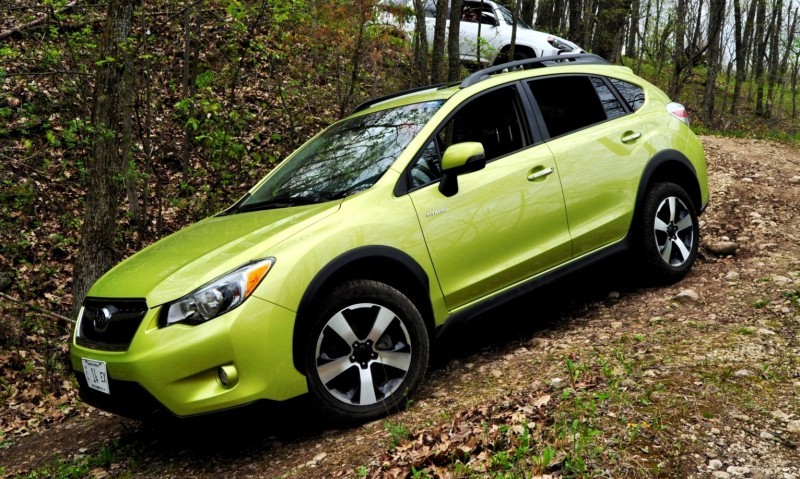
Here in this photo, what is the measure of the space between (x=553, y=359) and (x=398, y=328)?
3.58ft

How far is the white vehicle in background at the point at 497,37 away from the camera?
49.5 ft

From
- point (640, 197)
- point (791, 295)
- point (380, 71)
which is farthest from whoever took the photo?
point (380, 71)

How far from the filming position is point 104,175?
20.0ft

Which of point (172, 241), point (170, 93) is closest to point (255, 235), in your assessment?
point (172, 241)

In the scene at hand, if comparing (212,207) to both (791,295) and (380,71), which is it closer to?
(380,71)

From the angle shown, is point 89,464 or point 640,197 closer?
point 89,464

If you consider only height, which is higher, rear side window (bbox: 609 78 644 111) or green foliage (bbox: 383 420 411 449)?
rear side window (bbox: 609 78 644 111)

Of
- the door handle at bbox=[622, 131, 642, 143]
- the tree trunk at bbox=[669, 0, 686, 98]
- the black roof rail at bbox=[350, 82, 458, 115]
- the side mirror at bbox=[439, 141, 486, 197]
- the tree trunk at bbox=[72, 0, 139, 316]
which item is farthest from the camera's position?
the tree trunk at bbox=[669, 0, 686, 98]

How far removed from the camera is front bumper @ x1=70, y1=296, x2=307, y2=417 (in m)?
3.32

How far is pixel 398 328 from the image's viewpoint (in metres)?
3.85

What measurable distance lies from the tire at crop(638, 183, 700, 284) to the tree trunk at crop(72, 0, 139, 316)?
15.1ft

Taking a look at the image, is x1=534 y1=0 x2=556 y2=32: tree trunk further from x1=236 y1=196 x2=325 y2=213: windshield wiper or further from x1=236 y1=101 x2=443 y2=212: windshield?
x1=236 y1=196 x2=325 y2=213: windshield wiper

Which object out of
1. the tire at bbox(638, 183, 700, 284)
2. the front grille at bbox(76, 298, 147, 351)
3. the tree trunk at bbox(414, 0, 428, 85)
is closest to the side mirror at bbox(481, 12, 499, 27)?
the tree trunk at bbox(414, 0, 428, 85)

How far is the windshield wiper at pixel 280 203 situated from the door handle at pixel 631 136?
8.18 ft
